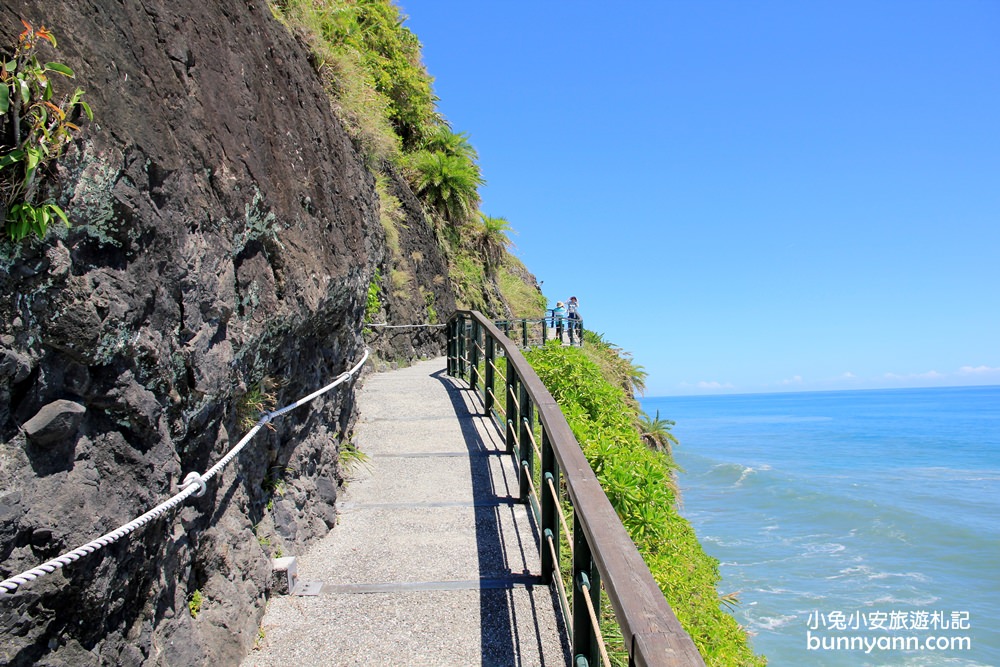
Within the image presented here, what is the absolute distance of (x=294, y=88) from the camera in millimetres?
4945

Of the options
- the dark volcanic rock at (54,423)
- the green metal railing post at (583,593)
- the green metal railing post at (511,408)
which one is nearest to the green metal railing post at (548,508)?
the green metal railing post at (583,593)

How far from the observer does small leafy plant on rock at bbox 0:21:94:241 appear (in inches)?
78.3

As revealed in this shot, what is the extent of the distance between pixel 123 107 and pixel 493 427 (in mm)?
5773

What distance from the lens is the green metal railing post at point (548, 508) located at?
4.11 meters

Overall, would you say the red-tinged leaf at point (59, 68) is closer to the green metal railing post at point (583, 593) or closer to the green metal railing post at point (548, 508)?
the green metal railing post at point (583, 593)

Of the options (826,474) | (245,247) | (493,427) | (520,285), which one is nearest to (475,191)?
(520,285)

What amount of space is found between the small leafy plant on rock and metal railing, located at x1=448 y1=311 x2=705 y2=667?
84.0 inches

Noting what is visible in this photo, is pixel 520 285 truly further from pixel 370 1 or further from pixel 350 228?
pixel 350 228

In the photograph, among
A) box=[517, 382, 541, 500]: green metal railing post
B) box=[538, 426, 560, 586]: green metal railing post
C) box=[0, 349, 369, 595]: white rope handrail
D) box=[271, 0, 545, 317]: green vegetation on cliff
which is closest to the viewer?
box=[0, 349, 369, 595]: white rope handrail

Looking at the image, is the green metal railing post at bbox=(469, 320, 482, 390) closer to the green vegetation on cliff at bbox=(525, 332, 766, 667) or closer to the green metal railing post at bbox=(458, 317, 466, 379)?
the green metal railing post at bbox=(458, 317, 466, 379)

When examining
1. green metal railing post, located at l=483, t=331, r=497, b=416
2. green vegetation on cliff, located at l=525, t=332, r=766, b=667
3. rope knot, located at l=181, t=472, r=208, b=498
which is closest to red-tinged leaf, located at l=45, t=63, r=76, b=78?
rope knot, located at l=181, t=472, r=208, b=498

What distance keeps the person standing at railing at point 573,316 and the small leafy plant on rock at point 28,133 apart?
15824 mm

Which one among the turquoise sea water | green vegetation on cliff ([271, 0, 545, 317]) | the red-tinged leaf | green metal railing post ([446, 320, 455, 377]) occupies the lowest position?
the turquoise sea water

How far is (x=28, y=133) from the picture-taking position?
2.07 meters
